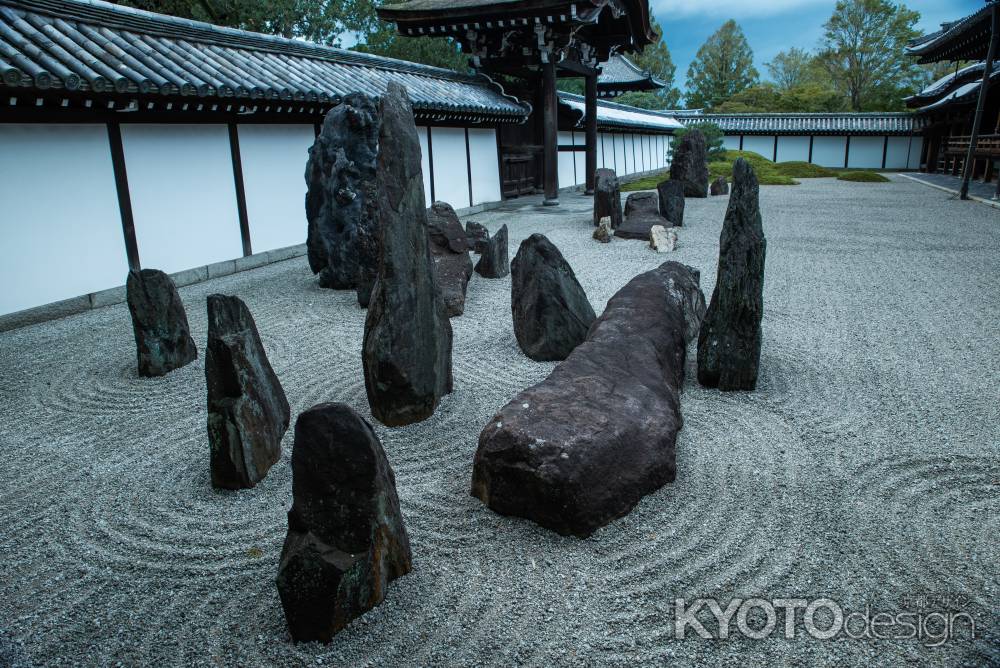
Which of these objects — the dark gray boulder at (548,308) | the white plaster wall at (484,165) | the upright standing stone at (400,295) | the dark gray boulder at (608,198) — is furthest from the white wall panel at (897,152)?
the upright standing stone at (400,295)

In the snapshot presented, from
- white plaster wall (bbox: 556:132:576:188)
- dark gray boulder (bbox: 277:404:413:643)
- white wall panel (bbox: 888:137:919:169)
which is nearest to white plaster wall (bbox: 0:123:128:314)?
dark gray boulder (bbox: 277:404:413:643)

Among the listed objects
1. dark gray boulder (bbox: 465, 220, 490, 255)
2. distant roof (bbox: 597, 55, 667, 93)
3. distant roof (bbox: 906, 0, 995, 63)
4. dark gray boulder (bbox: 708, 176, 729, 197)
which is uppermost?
distant roof (bbox: 597, 55, 667, 93)

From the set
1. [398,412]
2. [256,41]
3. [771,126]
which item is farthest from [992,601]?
[771,126]

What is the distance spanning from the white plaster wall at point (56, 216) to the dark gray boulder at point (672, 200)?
1004 cm

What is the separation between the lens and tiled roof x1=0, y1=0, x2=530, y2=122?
694 centimetres

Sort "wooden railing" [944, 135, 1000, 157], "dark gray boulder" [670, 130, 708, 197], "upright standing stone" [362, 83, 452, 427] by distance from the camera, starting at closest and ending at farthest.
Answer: "upright standing stone" [362, 83, 452, 427] → "dark gray boulder" [670, 130, 708, 197] → "wooden railing" [944, 135, 1000, 157]

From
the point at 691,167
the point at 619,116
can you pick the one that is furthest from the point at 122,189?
the point at 619,116

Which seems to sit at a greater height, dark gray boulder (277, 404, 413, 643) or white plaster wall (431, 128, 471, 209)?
white plaster wall (431, 128, 471, 209)

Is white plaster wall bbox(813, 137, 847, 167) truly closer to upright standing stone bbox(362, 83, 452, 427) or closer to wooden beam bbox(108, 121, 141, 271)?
wooden beam bbox(108, 121, 141, 271)

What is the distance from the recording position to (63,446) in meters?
4.32

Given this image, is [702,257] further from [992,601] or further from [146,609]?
[146,609]

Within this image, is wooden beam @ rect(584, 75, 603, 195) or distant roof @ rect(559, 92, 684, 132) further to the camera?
distant roof @ rect(559, 92, 684, 132)

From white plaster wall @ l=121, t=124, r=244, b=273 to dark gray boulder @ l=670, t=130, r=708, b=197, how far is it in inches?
514

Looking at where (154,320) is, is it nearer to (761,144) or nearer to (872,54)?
(761,144)
